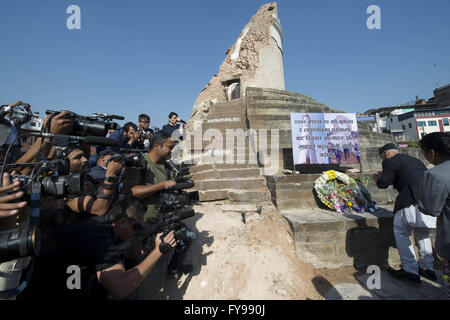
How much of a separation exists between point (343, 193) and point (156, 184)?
13.4 feet

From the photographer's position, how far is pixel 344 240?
378 centimetres

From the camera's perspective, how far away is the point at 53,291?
159 centimetres

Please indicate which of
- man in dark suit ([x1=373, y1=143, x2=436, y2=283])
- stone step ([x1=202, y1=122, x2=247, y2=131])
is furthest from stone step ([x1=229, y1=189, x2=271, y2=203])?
stone step ([x1=202, y1=122, x2=247, y2=131])

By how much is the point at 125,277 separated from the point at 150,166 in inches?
59.4

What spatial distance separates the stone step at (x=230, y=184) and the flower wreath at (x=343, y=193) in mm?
1423

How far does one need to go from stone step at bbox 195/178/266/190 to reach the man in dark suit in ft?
8.74

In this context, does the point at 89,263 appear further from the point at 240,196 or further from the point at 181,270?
the point at 240,196

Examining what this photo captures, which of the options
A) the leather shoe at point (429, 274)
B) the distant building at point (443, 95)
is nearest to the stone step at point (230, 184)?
the leather shoe at point (429, 274)

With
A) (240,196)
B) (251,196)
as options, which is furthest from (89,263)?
(251,196)

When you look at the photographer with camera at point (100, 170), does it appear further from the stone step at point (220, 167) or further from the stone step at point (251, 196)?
the stone step at point (220, 167)

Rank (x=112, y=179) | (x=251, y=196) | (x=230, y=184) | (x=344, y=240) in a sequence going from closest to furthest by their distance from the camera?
(x=112, y=179) < (x=344, y=240) < (x=251, y=196) < (x=230, y=184)
